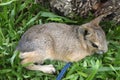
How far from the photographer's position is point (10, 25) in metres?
7.06

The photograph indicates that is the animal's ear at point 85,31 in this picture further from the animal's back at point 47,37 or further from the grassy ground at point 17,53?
the grassy ground at point 17,53

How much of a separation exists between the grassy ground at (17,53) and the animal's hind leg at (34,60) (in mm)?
81

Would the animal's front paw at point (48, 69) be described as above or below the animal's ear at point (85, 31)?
below

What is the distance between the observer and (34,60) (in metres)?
6.42

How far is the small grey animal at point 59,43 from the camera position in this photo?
20.9 ft

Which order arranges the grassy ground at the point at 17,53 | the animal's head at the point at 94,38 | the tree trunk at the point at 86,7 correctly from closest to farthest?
1. the animal's head at the point at 94,38
2. the grassy ground at the point at 17,53
3. the tree trunk at the point at 86,7

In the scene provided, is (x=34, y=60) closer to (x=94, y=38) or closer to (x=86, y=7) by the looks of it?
(x=94, y=38)

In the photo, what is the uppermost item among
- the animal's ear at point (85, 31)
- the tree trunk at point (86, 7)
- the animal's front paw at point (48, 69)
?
the tree trunk at point (86, 7)

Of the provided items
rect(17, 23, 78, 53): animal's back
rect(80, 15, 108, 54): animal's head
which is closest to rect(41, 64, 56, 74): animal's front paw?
rect(17, 23, 78, 53): animal's back

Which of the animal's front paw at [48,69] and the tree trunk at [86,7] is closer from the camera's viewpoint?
the animal's front paw at [48,69]

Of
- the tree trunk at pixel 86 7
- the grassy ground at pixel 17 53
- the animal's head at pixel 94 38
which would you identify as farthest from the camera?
the tree trunk at pixel 86 7

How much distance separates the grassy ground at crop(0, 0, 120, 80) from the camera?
6.45 metres

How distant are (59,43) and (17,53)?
0.71 meters

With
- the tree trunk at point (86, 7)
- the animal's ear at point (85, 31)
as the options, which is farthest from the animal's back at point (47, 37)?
the tree trunk at point (86, 7)
